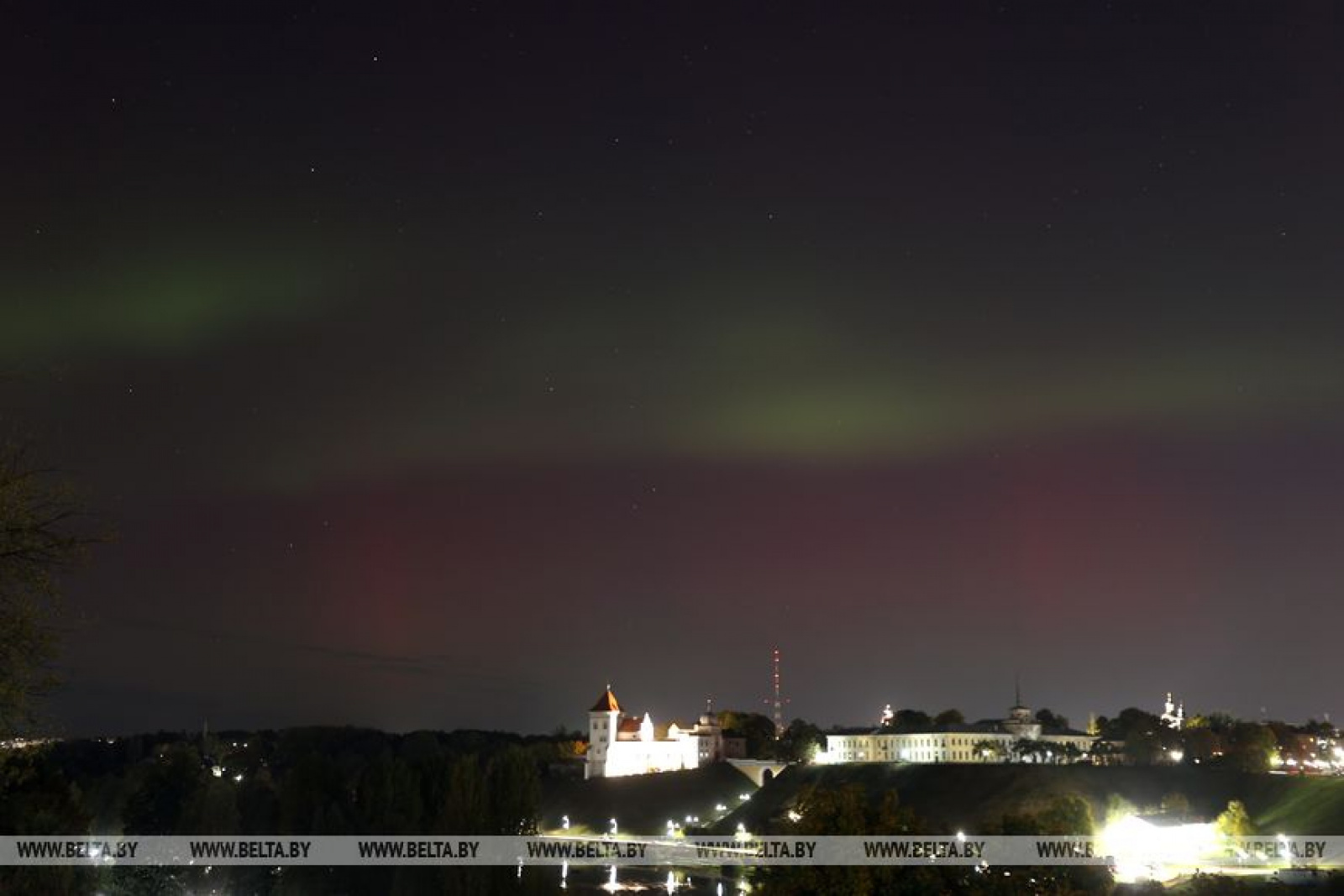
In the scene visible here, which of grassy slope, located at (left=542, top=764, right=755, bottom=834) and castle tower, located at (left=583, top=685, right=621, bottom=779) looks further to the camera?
castle tower, located at (left=583, top=685, right=621, bottom=779)

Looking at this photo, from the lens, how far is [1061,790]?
12231cm

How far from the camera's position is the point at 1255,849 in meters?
83.4

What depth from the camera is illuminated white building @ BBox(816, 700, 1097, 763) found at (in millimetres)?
178625

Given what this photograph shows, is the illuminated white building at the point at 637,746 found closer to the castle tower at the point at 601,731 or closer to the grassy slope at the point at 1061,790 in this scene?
the castle tower at the point at 601,731

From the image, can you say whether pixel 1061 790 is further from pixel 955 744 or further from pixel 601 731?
pixel 601 731

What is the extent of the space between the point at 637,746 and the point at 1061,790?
7473cm

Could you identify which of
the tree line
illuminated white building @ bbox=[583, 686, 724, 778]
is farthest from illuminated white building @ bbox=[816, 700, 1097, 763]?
the tree line

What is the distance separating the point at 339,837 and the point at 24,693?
5539cm

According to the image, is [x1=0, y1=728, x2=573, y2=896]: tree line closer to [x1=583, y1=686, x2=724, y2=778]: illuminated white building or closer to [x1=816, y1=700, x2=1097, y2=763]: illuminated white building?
[x1=583, y1=686, x2=724, y2=778]: illuminated white building

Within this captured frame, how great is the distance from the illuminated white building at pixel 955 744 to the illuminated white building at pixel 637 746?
1931cm

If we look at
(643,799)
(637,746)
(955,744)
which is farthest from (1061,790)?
(637,746)

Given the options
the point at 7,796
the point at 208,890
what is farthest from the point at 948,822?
the point at 7,796

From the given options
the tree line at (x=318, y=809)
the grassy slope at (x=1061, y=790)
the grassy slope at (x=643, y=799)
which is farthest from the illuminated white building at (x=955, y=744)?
the tree line at (x=318, y=809)

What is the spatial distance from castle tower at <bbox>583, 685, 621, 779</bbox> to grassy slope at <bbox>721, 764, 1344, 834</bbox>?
35594mm
